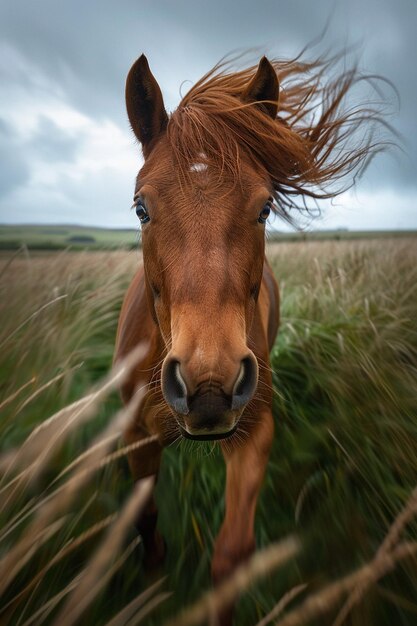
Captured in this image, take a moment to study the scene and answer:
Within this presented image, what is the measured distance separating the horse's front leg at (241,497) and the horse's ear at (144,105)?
146cm

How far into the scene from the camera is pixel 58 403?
2.48m

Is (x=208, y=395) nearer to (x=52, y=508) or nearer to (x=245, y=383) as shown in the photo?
(x=245, y=383)

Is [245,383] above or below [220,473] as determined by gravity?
above

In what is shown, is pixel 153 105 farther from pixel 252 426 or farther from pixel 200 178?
pixel 252 426

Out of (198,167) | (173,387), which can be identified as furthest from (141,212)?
(173,387)

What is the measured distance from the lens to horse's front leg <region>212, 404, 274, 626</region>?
176 centimetres

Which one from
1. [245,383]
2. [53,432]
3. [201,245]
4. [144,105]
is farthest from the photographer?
[144,105]

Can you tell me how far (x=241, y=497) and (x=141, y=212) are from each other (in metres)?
1.34

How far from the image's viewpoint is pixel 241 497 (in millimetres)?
1885

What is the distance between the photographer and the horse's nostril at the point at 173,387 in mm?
1383

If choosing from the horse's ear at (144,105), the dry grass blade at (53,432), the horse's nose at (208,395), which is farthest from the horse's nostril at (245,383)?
the horse's ear at (144,105)

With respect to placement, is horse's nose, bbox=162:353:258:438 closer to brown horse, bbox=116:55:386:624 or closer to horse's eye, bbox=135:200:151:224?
brown horse, bbox=116:55:386:624

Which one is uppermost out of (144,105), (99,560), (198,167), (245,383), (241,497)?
(144,105)

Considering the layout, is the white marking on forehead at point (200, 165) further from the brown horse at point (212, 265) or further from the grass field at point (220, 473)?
the grass field at point (220, 473)
